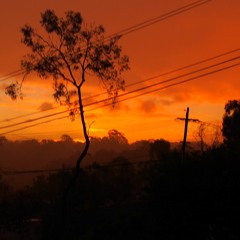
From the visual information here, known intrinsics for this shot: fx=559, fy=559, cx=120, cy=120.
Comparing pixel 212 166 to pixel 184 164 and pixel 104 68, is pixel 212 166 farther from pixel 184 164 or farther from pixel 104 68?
pixel 104 68

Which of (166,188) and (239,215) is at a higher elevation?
(166,188)

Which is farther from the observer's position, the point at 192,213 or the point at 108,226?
the point at 108,226

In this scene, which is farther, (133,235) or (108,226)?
(108,226)

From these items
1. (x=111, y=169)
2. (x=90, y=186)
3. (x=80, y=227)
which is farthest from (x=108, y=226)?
(x=111, y=169)

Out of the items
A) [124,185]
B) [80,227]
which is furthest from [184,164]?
[124,185]

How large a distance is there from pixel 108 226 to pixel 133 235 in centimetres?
584

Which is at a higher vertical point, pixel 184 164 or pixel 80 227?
pixel 184 164

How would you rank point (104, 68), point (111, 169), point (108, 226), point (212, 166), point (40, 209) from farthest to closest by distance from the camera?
point (111, 169), point (40, 209), point (108, 226), point (104, 68), point (212, 166)

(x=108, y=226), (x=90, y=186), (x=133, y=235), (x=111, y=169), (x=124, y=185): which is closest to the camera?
(x=133, y=235)

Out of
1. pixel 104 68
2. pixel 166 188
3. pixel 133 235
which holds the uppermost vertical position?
pixel 104 68

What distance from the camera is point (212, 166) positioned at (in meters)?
34.8

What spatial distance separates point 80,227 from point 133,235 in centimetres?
1693

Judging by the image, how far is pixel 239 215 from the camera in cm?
3206

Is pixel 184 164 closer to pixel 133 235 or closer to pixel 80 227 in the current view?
pixel 133 235
